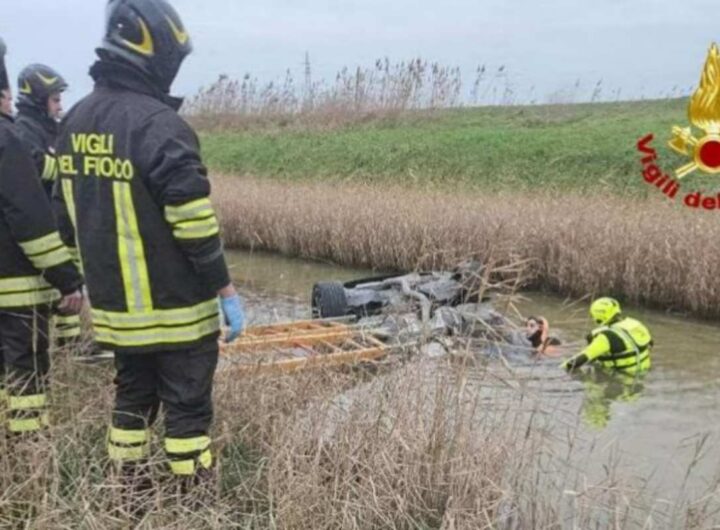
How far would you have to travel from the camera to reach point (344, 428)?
3717 millimetres

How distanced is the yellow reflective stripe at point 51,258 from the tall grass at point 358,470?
641 millimetres

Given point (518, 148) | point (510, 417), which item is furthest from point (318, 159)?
point (510, 417)

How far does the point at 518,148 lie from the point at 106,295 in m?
16.8

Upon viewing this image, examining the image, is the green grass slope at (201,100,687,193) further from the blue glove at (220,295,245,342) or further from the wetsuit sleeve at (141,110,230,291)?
the wetsuit sleeve at (141,110,230,291)

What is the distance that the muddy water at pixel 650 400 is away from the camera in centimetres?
487

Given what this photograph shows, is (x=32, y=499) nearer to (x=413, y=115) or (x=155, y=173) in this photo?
(x=155, y=173)

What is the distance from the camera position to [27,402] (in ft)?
12.2

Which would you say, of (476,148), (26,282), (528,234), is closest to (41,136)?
(26,282)

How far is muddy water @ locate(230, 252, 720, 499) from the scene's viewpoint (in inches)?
192

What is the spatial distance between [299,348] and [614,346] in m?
2.56

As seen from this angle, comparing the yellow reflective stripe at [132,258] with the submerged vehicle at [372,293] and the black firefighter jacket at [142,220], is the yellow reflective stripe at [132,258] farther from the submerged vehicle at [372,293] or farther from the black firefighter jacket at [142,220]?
the submerged vehicle at [372,293]

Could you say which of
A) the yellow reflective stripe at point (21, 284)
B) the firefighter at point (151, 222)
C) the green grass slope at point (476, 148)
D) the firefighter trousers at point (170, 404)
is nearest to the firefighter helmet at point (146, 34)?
the firefighter at point (151, 222)

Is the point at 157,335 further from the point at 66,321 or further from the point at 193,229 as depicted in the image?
the point at 66,321

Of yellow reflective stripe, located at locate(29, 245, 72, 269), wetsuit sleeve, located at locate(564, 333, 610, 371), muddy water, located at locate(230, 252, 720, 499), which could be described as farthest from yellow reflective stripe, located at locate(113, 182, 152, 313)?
wetsuit sleeve, located at locate(564, 333, 610, 371)
